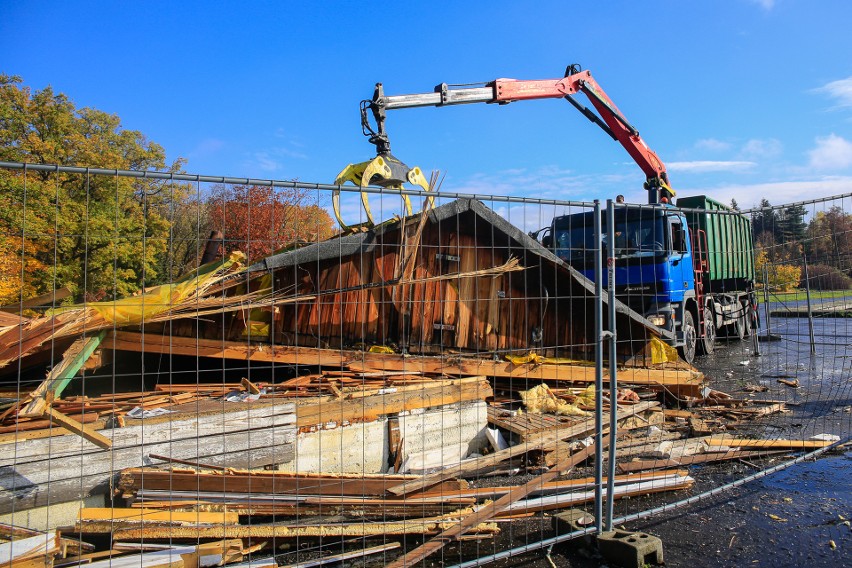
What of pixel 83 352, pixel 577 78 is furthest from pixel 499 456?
pixel 577 78

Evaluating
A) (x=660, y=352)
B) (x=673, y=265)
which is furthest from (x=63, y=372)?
(x=673, y=265)

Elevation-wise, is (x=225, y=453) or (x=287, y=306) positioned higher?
(x=287, y=306)

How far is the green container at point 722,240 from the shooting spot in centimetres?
1405

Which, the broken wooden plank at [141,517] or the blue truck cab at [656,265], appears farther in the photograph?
the blue truck cab at [656,265]

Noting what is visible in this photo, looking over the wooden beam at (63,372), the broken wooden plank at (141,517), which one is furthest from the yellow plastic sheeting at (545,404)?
the wooden beam at (63,372)

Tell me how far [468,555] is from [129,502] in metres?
2.70

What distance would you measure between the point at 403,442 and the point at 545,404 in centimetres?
206

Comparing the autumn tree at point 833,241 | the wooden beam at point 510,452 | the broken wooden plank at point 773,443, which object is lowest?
the broken wooden plank at point 773,443

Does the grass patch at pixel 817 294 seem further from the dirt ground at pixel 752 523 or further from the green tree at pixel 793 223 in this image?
the dirt ground at pixel 752 523

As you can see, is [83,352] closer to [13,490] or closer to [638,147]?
[13,490]

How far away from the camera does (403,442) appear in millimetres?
6039

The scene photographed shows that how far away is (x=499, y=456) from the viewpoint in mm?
5586

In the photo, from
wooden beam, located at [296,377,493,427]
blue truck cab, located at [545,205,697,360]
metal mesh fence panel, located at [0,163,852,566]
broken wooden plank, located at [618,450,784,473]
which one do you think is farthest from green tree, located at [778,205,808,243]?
wooden beam, located at [296,377,493,427]

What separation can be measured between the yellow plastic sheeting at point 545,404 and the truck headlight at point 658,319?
3455 millimetres
